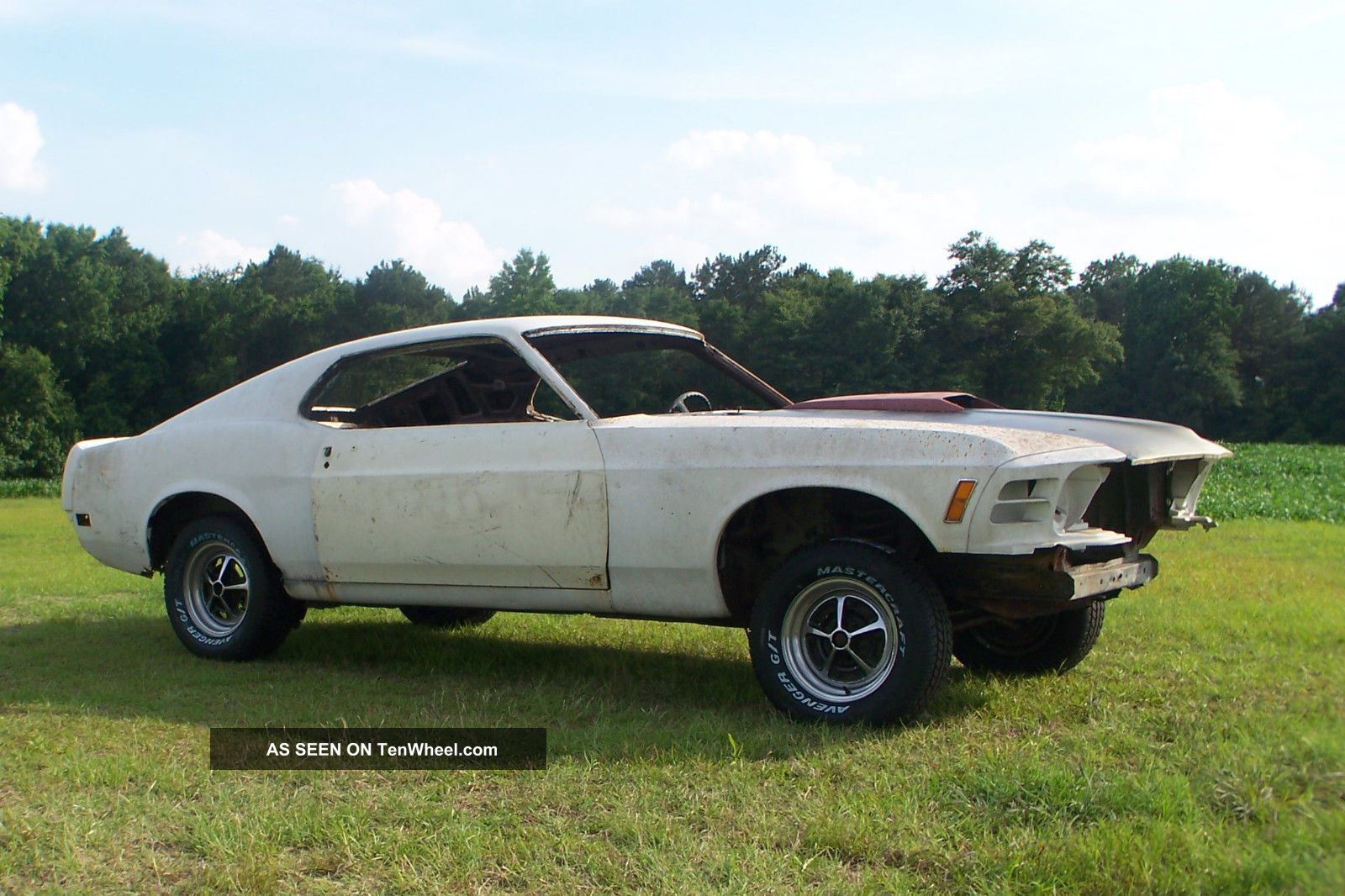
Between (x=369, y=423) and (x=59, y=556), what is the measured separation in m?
7.34

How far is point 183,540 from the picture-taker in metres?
5.95

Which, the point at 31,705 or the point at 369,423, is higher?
the point at 369,423

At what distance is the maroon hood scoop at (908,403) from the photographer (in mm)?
4664

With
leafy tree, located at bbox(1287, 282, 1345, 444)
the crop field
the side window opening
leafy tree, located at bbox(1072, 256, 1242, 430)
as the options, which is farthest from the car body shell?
leafy tree, located at bbox(1072, 256, 1242, 430)

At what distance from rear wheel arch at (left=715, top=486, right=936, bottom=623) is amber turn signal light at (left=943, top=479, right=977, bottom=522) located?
346 millimetres

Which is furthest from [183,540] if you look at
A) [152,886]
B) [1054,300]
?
[1054,300]

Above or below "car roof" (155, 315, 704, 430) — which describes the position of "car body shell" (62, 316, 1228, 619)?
below

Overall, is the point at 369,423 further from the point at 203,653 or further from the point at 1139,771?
the point at 1139,771

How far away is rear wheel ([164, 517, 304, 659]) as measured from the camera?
5.70 m

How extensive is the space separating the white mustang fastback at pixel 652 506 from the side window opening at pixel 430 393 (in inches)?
0.6

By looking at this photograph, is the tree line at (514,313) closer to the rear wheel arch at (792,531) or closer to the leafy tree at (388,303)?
the leafy tree at (388,303)

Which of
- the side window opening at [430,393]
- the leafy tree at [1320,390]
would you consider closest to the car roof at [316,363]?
the side window opening at [430,393]

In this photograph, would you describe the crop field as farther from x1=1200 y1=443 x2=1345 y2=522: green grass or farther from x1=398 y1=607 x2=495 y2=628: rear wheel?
x1=1200 y1=443 x2=1345 y2=522: green grass

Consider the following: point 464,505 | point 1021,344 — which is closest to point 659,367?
point 464,505
